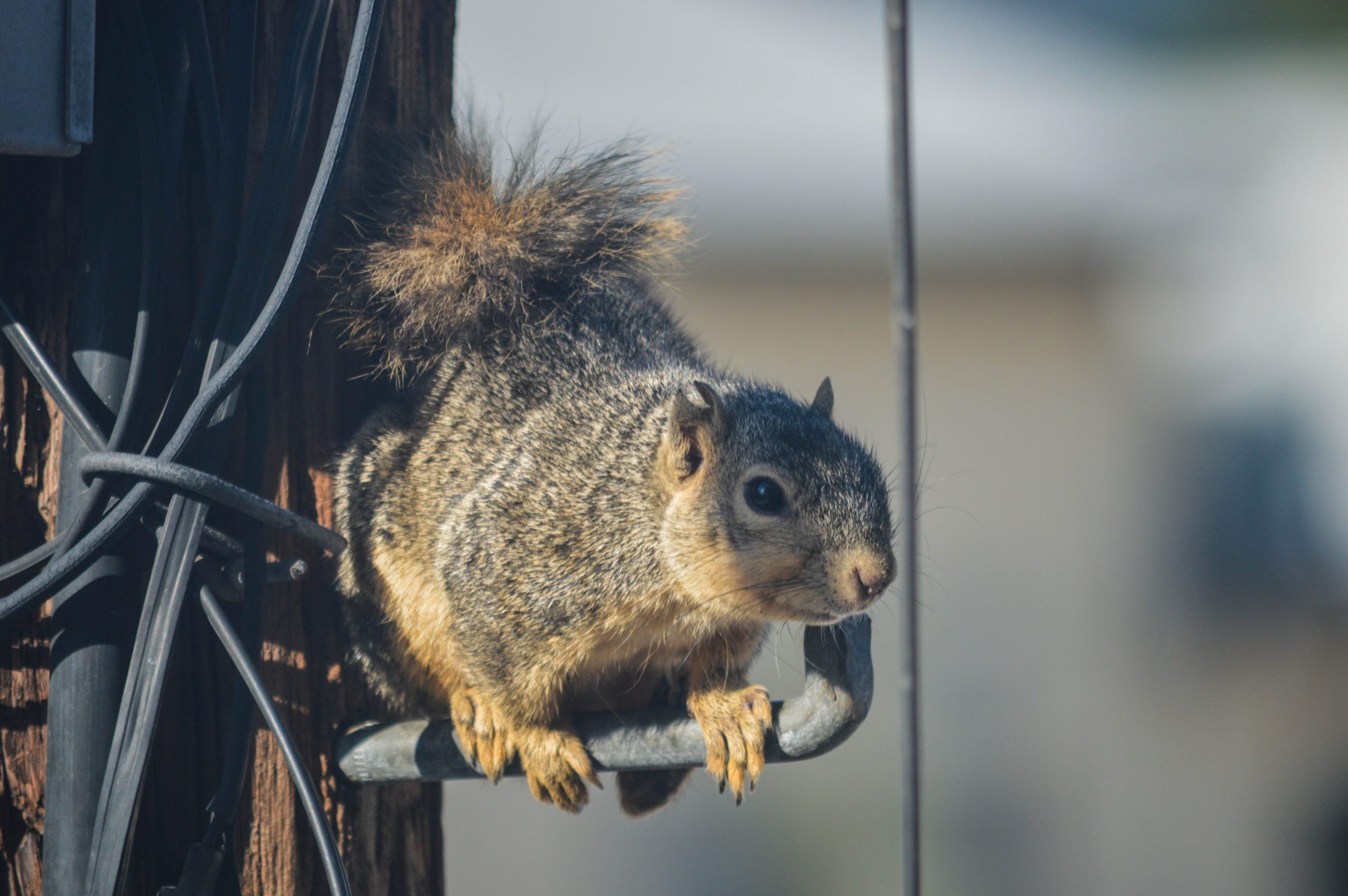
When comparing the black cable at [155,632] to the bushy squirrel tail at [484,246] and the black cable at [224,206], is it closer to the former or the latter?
the black cable at [224,206]

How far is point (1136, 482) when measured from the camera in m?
5.35

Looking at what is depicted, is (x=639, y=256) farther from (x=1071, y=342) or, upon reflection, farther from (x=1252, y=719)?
(x=1252, y=719)

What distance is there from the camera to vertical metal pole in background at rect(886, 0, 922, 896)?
0.70m

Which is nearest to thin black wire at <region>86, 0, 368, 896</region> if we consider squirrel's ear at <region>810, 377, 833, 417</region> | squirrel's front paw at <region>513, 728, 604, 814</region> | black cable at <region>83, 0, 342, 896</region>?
black cable at <region>83, 0, 342, 896</region>

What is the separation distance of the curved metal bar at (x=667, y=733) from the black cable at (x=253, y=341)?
0.31m

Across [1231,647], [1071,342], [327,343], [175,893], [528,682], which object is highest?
[1071,342]

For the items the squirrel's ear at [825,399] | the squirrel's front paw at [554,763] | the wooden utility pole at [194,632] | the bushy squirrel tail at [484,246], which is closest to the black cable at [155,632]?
the wooden utility pole at [194,632]

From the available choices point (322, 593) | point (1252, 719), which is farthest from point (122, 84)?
point (1252, 719)

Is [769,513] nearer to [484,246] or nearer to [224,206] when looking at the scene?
[484,246]

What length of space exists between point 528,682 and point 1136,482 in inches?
197

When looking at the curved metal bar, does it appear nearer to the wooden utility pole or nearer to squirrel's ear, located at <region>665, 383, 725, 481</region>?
the wooden utility pole

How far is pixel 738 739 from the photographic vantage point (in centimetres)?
94

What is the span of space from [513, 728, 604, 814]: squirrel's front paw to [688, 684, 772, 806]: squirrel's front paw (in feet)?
0.39

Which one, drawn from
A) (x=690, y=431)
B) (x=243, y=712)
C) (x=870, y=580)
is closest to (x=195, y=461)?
(x=243, y=712)
